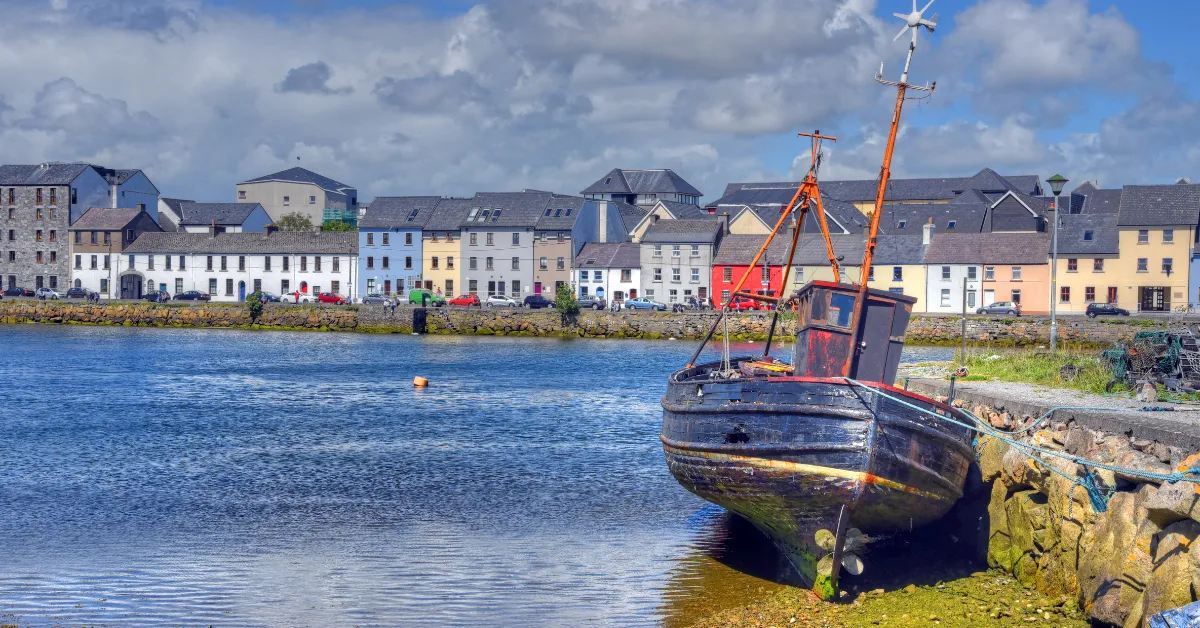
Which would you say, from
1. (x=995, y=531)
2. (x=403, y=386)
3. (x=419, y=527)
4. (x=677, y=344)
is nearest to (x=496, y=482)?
(x=419, y=527)

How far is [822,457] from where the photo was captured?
52.2ft

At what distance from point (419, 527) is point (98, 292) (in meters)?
103

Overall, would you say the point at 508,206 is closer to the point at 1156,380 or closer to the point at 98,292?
the point at 98,292

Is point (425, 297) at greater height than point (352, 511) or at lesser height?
greater

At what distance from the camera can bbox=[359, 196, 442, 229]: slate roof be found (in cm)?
10900

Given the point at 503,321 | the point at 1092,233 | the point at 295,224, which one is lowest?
the point at 503,321

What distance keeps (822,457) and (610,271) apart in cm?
8526

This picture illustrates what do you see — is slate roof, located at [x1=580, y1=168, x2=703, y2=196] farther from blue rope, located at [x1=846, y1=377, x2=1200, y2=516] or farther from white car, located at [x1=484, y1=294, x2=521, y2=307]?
blue rope, located at [x1=846, y1=377, x2=1200, y2=516]

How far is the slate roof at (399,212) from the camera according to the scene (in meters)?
109

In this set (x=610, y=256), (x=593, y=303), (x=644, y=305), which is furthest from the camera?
(x=610, y=256)

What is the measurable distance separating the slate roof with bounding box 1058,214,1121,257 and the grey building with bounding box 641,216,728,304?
28168 mm

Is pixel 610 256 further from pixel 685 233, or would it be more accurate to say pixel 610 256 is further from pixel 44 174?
pixel 44 174

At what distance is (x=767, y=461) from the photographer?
1642 centimetres

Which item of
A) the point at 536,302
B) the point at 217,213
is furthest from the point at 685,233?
the point at 217,213
